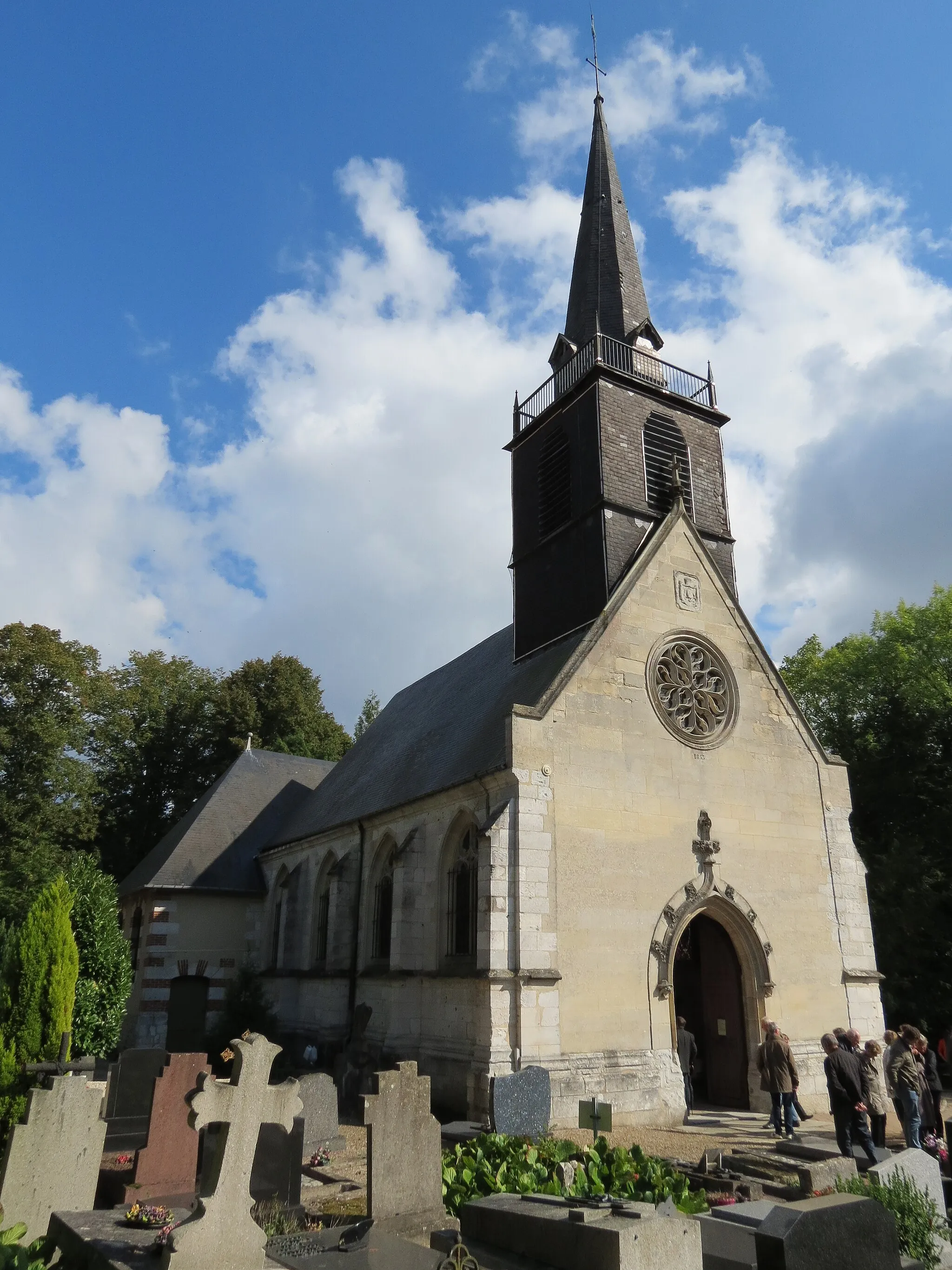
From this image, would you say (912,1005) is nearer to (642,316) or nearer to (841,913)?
(841,913)

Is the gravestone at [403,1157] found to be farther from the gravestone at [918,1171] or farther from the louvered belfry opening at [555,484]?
the louvered belfry opening at [555,484]

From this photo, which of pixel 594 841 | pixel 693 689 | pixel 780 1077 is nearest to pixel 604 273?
→ pixel 693 689

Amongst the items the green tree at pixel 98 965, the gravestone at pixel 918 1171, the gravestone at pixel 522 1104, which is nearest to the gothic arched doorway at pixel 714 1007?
the gravestone at pixel 522 1104

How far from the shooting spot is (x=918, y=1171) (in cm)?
788

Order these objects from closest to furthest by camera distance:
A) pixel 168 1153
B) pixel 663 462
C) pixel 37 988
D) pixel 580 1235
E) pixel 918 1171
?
1. pixel 580 1235
2. pixel 918 1171
3. pixel 168 1153
4. pixel 37 988
5. pixel 663 462

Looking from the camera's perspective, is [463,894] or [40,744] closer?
[463,894]

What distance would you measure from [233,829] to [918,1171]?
20.5m

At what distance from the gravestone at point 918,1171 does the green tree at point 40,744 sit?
2155cm

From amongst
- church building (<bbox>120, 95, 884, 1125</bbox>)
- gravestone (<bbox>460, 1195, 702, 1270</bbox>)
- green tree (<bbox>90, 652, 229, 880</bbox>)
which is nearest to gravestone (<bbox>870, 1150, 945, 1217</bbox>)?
gravestone (<bbox>460, 1195, 702, 1270</bbox>)

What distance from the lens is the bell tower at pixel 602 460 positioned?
17.7m

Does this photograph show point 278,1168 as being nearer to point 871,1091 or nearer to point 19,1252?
point 19,1252

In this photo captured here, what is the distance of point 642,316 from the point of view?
827 inches

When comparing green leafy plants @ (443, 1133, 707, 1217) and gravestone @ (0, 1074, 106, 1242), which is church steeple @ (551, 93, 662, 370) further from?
gravestone @ (0, 1074, 106, 1242)

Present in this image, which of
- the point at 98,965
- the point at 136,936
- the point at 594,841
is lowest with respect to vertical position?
the point at 98,965
